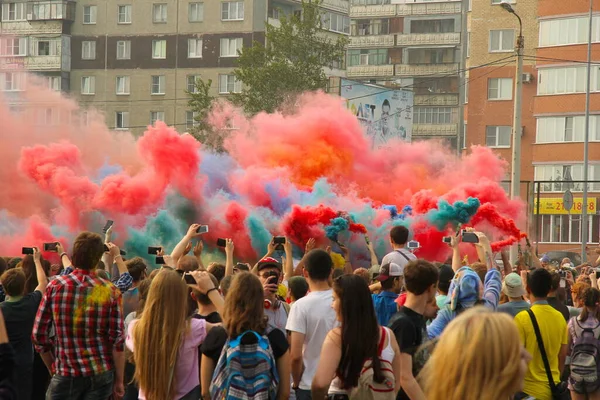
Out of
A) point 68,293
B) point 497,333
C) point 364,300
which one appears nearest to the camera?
point 497,333

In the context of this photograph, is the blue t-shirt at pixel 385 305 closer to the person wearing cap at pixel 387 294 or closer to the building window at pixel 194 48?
the person wearing cap at pixel 387 294

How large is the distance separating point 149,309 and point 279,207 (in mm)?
17839

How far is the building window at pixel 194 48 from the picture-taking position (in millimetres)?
62000

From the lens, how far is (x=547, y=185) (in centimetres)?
5041

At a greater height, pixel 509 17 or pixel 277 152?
pixel 509 17

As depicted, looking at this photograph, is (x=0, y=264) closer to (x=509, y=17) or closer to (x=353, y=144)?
(x=353, y=144)

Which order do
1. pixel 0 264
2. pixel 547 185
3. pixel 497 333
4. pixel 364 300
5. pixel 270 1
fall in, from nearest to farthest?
pixel 497 333 < pixel 364 300 < pixel 0 264 < pixel 547 185 < pixel 270 1

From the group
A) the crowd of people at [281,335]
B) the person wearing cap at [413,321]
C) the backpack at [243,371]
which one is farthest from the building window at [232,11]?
the backpack at [243,371]

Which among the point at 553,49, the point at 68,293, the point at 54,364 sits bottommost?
the point at 54,364

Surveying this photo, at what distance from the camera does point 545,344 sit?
27.9 feet

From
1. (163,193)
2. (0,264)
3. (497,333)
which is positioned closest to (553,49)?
(163,193)

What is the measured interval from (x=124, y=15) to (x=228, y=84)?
7.49m

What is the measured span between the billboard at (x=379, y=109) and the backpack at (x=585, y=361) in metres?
27.3

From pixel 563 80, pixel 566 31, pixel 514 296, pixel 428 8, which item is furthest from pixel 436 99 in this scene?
pixel 514 296
